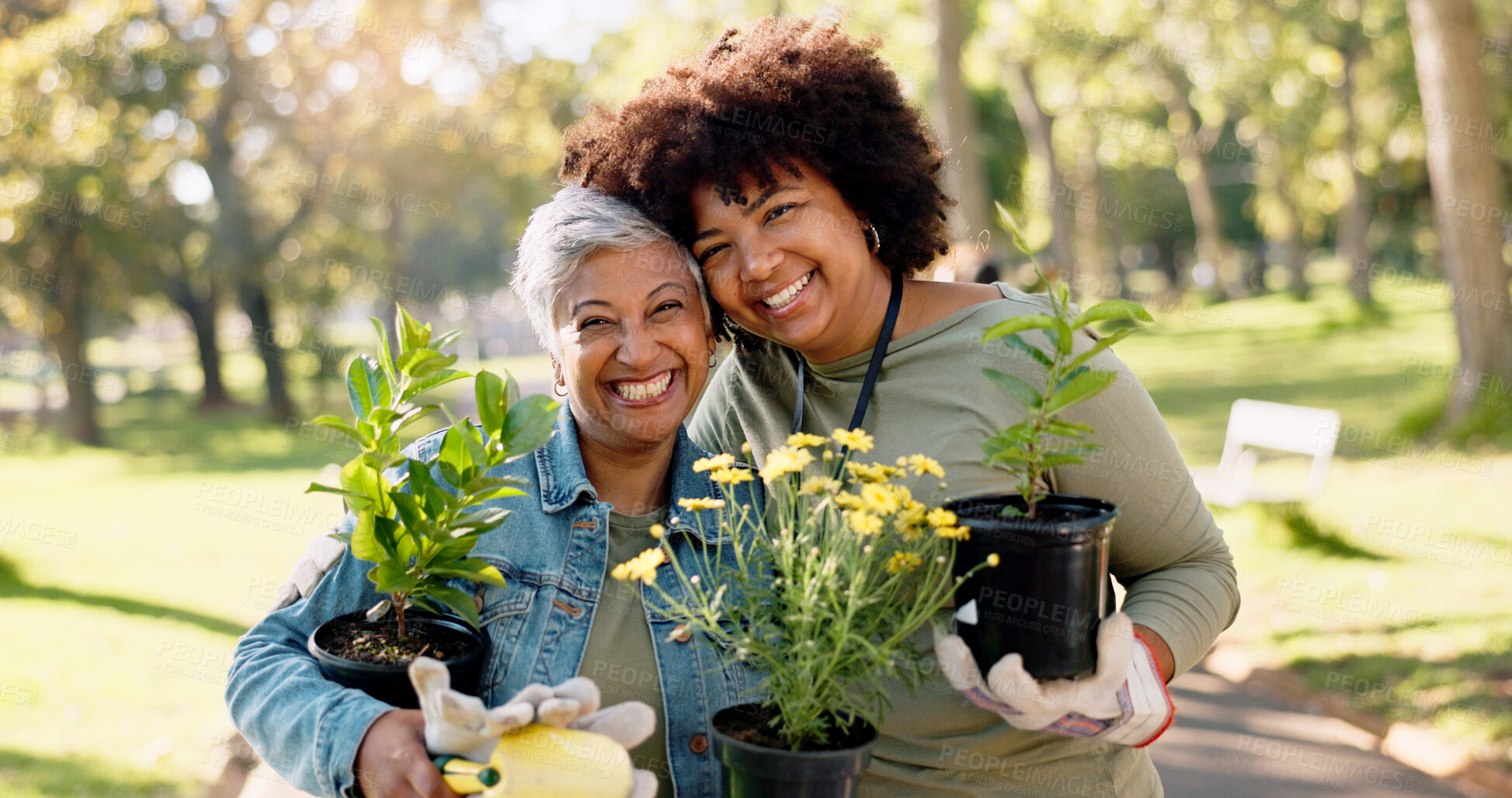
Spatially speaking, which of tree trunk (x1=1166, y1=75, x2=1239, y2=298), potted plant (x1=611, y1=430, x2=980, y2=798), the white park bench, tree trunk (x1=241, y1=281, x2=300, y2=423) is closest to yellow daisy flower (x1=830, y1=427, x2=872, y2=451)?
potted plant (x1=611, y1=430, x2=980, y2=798)

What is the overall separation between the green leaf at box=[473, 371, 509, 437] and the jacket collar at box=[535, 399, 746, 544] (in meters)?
0.37

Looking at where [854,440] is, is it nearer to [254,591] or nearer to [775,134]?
[775,134]

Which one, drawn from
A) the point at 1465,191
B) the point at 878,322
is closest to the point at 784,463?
the point at 878,322

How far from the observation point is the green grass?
5297 millimetres

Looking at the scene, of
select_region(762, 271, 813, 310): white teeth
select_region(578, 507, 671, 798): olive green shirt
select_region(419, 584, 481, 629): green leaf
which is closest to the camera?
select_region(419, 584, 481, 629): green leaf

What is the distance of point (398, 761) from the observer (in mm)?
1719

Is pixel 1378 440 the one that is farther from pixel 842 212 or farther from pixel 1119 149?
pixel 1119 149

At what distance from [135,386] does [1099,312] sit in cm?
3866

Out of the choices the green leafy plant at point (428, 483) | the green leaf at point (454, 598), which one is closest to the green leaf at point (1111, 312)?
the green leafy plant at point (428, 483)

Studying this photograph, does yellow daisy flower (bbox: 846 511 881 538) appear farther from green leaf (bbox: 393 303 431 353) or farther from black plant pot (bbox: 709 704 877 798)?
green leaf (bbox: 393 303 431 353)

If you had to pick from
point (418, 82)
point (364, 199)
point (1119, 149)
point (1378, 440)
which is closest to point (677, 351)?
point (1378, 440)

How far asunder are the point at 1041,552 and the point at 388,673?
3.38 feet

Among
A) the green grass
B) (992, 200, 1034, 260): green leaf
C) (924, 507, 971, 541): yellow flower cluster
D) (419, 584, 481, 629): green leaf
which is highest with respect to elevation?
(992, 200, 1034, 260): green leaf

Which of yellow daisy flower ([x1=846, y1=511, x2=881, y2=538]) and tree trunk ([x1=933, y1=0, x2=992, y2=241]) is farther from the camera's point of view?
tree trunk ([x1=933, y1=0, x2=992, y2=241])
